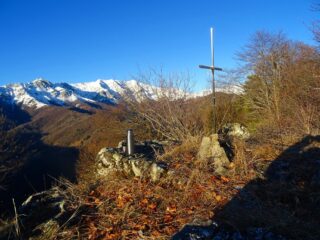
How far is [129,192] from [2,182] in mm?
22329

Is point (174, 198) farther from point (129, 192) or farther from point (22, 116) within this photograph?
point (22, 116)

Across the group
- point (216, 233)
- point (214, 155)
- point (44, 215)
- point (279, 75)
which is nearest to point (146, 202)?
point (216, 233)

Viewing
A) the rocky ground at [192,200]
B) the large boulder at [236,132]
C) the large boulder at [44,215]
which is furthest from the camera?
the large boulder at [236,132]

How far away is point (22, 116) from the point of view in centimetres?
15712

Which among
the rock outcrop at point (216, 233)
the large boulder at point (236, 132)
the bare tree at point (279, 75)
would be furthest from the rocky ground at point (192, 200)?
the bare tree at point (279, 75)

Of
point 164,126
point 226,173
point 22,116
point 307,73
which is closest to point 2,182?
point 164,126

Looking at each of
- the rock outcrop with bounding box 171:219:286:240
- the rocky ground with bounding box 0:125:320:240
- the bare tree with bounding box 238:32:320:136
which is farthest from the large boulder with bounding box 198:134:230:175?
the bare tree with bounding box 238:32:320:136

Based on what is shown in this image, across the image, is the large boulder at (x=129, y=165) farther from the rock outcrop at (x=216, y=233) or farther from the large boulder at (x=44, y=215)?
the rock outcrop at (x=216, y=233)

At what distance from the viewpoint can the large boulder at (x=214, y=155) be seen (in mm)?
3933

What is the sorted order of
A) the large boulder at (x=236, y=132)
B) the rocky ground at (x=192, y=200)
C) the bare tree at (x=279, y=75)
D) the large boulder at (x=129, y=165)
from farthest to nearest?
1. the bare tree at (x=279, y=75)
2. the large boulder at (x=236, y=132)
3. the large boulder at (x=129, y=165)
4. the rocky ground at (x=192, y=200)

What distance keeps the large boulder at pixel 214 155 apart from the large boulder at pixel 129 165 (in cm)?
56

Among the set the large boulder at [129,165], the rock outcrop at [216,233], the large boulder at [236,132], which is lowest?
the rock outcrop at [216,233]

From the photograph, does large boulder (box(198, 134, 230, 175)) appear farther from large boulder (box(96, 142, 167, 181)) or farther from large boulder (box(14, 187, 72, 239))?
large boulder (box(14, 187, 72, 239))

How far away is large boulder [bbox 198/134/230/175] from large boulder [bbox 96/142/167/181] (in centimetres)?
56
